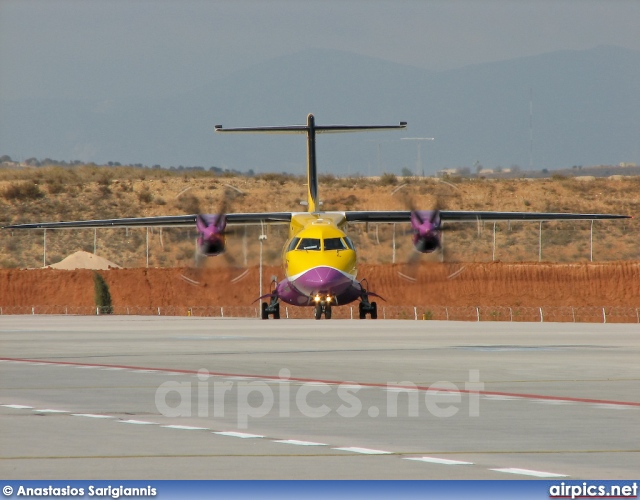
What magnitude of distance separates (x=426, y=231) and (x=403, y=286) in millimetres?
36667

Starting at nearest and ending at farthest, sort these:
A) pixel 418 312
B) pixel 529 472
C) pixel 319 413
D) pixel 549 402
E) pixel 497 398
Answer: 1. pixel 529 472
2. pixel 319 413
3. pixel 549 402
4. pixel 497 398
5. pixel 418 312

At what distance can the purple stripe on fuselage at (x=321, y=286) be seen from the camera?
50.2m

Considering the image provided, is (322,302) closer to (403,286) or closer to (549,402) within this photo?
(549,402)

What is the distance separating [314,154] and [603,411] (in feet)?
153

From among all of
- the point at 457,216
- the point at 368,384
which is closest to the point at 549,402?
the point at 368,384

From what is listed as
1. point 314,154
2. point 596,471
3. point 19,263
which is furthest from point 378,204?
point 596,471

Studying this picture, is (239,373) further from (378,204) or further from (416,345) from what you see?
(378,204)

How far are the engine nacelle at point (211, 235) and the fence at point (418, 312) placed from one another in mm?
16630

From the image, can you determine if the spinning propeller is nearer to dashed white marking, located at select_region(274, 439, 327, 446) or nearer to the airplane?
the airplane

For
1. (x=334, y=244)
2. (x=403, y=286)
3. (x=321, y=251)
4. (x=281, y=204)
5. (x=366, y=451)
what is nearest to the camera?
(x=366, y=451)

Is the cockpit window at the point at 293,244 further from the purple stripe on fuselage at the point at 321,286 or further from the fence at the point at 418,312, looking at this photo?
the fence at the point at 418,312

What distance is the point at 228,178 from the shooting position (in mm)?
147250

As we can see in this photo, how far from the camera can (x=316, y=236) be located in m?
50.9

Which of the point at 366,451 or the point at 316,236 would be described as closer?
the point at 366,451
